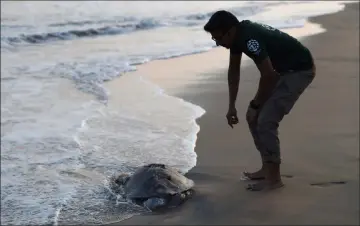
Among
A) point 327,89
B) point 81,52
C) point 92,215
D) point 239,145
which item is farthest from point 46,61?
point 92,215

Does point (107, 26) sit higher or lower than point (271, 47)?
lower

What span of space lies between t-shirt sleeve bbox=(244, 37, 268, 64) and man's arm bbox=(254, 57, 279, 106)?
0.11 feet

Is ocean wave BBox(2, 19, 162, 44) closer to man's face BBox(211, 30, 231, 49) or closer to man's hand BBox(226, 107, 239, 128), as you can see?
man's hand BBox(226, 107, 239, 128)

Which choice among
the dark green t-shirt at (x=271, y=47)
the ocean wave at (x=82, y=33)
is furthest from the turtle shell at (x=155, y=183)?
the ocean wave at (x=82, y=33)

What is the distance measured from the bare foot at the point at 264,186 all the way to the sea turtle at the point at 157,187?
1.59 ft

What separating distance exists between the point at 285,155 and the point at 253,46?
5.85 ft

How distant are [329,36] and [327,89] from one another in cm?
639

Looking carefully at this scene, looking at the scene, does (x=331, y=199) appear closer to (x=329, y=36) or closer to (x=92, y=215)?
(x=92, y=215)

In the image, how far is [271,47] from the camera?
4379mm

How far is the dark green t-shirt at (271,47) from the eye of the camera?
4.19m

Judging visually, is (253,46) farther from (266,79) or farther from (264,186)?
(264,186)

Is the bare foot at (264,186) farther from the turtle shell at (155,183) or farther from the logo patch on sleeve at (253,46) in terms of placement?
the logo patch on sleeve at (253,46)

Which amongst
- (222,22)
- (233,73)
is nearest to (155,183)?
(233,73)

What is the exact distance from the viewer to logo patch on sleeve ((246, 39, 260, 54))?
4.17 meters
